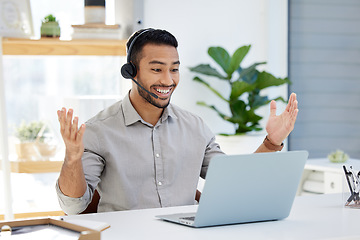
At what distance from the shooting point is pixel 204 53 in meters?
4.47

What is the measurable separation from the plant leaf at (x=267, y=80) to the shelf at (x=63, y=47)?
3.45 ft

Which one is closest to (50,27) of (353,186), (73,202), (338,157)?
(73,202)

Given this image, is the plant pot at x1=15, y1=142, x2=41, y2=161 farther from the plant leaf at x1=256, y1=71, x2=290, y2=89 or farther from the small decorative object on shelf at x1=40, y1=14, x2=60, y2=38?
the plant leaf at x1=256, y1=71, x2=290, y2=89

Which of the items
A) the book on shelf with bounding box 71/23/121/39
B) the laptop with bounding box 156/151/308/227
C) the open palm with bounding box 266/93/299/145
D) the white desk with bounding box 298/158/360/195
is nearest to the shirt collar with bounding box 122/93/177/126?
the open palm with bounding box 266/93/299/145

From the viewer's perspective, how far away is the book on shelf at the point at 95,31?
3.54 metres

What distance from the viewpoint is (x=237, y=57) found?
13.9 ft

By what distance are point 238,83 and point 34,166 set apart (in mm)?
1512

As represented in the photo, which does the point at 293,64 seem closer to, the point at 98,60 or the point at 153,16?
the point at 153,16

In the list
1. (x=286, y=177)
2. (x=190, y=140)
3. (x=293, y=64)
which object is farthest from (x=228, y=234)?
(x=293, y=64)

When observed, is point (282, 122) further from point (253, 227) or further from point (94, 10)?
point (94, 10)

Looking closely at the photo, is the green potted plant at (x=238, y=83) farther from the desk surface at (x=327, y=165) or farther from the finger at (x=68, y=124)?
the finger at (x=68, y=124)

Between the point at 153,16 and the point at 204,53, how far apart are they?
492mm

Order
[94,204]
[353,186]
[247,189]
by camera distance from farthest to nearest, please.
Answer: [94,204]
[353,186]
[247,189]

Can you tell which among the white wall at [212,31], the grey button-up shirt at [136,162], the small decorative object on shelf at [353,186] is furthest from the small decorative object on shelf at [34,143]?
the small decorative object on shelf at [353,186]
